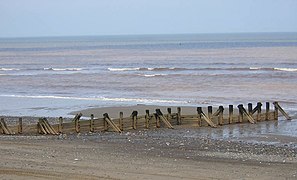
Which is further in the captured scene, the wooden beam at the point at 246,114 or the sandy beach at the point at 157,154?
the wooden beam at the point at 246,114

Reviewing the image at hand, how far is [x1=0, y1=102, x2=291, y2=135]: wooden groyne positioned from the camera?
22438mm

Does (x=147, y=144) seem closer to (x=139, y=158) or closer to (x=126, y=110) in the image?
(x=139, y=158)

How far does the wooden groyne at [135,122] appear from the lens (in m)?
22.4

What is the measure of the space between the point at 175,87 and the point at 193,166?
3140cm

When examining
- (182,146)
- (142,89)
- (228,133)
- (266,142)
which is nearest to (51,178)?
(182,146)

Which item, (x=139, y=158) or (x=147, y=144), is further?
(x=147, y=144)

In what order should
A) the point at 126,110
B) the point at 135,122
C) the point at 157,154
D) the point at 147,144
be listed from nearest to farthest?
the point at 157,154 → the point at 147,144 → the point at 135,122 → the point at 126,110

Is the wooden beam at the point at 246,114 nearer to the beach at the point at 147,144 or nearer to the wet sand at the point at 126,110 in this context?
the beach at the point at 147,144

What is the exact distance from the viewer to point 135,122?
23844 millimetres

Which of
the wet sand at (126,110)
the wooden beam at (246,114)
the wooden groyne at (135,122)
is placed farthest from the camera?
the wet sand at (126,110)

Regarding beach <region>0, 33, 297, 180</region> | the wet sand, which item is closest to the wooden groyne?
beach <region>0, 33, 297, 180</region>

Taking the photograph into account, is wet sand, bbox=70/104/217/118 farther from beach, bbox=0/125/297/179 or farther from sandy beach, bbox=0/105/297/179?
beach, bbox=0/125/297/179

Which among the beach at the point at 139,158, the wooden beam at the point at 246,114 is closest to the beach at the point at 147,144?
the beach at the point at 139,158

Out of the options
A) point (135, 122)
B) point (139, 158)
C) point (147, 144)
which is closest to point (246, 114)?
point (135, 122)
